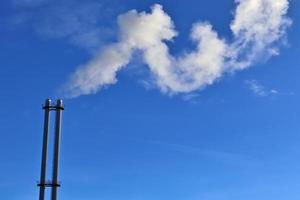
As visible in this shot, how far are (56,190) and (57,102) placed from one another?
1516cm

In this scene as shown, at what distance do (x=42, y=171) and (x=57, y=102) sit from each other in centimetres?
1238

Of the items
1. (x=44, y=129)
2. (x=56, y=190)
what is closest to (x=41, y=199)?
(x=56, y=190)

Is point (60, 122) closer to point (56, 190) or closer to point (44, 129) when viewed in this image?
point (44, 129)

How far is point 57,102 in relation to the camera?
11238 cm

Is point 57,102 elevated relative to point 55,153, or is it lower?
elevated

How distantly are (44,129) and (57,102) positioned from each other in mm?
5465

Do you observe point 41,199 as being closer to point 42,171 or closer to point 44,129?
point 42,171

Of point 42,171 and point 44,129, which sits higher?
point 44,129

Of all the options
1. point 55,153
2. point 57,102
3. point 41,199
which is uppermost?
point 57,102

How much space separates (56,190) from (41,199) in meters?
2.78

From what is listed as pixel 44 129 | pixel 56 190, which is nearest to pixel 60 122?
pixel 44 129

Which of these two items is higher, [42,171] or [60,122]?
[60,122]

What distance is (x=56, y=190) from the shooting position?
107 metres

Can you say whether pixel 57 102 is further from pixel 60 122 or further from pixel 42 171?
pixel 42 171
